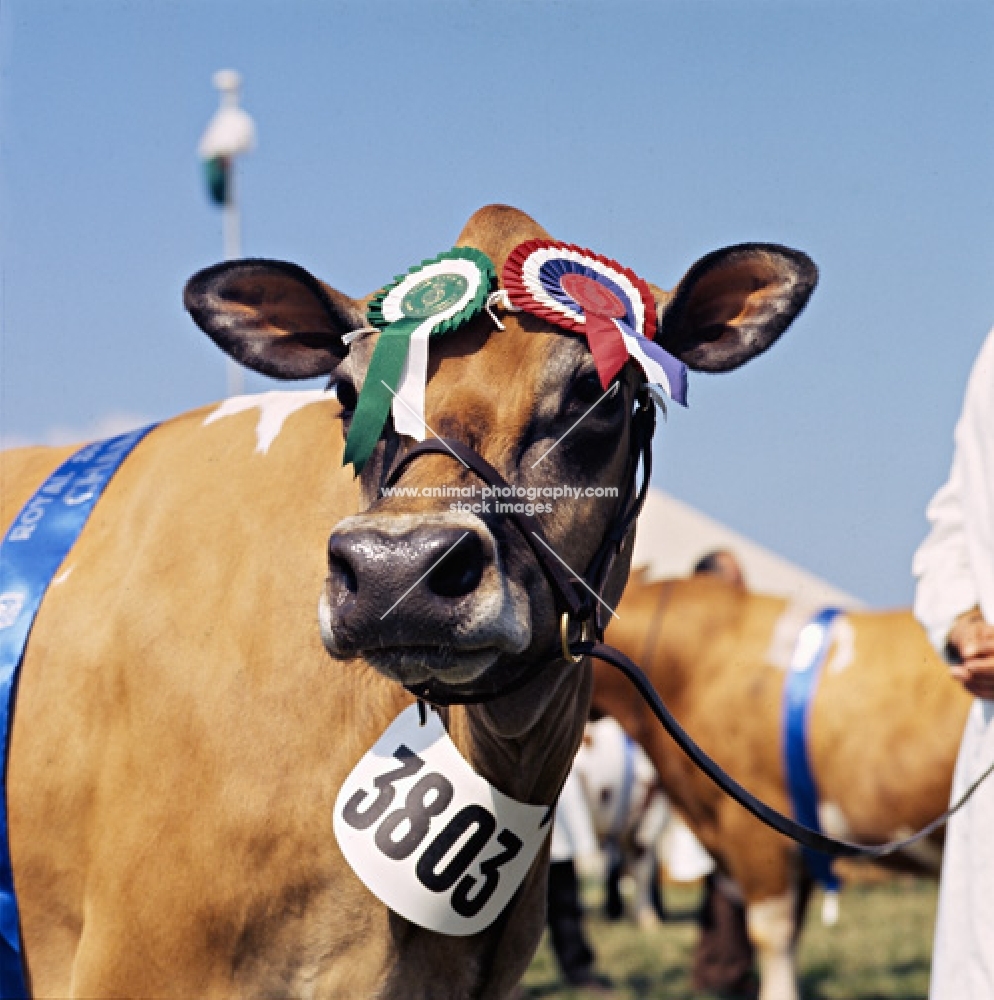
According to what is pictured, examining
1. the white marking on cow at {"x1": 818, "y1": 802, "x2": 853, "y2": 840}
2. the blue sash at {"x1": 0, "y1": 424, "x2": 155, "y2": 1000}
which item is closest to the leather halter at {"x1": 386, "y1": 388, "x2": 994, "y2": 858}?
the blue sash at {"x1": 0, "y1": 424, "x2": 155, "y2": 1000}

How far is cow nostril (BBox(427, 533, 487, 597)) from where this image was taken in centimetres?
261

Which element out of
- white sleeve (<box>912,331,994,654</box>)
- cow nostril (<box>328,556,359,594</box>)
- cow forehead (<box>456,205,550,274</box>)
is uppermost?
A: cow forehead (<box>456,205,550,274</box>)

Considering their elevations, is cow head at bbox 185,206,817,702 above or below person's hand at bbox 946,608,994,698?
above

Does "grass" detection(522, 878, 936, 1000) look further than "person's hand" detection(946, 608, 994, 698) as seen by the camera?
Yes

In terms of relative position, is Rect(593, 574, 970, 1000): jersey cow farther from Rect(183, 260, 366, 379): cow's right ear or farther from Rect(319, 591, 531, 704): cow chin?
Rect(319, 591, 531, 704): cow chin

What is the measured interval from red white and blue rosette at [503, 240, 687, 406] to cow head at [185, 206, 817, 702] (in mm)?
44

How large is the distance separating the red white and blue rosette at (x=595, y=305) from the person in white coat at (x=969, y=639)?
37.3 inches

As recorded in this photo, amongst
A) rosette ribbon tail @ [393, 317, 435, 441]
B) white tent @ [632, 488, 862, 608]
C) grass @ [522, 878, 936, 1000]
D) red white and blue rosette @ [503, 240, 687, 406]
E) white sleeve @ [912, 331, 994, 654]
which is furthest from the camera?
white tent @ [632, 488, 862, 608]

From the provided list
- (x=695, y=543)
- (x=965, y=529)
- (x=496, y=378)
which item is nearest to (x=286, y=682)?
(x=496, y=378)

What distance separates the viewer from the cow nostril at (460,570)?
8.56 feet

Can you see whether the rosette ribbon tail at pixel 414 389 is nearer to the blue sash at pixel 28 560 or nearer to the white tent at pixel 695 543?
the blue sash at pixel 28 560

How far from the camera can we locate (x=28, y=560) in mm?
3877

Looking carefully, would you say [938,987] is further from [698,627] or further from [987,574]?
[698,627]

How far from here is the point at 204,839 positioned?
3262 millimetres
